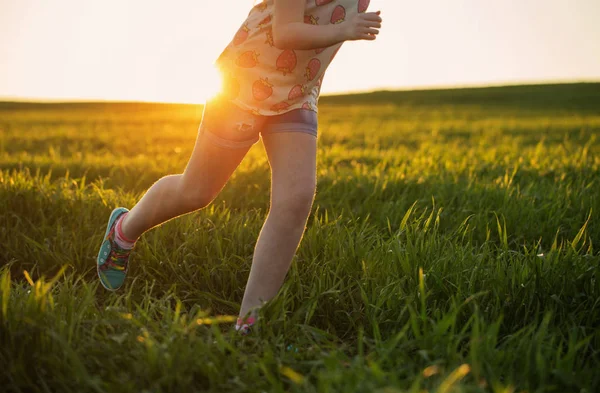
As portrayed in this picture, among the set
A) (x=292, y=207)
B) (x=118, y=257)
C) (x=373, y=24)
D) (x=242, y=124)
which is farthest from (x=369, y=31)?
(x=118, y=257)

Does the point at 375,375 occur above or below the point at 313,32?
below

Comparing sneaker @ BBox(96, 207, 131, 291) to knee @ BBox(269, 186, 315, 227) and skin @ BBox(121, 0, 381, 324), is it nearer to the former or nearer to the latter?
skin @ BBox(121, 0, 381, 324)

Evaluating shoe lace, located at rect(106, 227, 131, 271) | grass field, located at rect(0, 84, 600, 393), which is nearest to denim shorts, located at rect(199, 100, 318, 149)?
grass field, located at rect(0, 84, 600, 393)

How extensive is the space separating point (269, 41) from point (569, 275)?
5.02ft

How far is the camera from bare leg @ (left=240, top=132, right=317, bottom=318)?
2.29 m

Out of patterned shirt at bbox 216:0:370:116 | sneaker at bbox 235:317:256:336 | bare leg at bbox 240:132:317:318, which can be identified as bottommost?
sneaker at bbox 235:317:256:336

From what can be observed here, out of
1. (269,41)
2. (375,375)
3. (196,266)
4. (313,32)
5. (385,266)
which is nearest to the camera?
(375,375)

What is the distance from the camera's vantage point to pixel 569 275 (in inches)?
96.0

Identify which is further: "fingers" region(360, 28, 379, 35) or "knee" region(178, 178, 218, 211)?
"knee" region(178, 178, 218, 211)

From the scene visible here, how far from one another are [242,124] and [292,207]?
1.30 feet

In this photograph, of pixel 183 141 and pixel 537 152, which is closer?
pixel 537 152

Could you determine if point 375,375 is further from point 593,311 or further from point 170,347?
point 593,311

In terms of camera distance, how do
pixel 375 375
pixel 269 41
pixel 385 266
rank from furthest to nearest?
pixel 385 266
pixel 269 41
pixel 375 375

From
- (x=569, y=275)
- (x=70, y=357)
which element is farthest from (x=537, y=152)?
(x=70, y=357)
